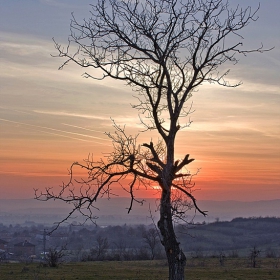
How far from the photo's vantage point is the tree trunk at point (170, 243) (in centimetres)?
1306

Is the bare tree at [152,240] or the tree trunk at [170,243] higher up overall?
the tree trunk at [170,243]

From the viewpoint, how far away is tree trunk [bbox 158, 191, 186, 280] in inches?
514

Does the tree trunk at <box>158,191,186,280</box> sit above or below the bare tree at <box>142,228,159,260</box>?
above

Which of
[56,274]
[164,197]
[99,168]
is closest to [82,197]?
[99,168]

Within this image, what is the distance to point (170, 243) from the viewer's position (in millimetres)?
13188

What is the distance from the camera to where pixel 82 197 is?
1289cm

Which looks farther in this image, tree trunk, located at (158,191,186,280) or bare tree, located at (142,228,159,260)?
bare tree, located at (142,228,159,260)

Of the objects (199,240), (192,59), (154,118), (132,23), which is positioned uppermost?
(132,23)

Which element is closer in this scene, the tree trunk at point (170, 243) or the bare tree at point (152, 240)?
the tree trunk at point (170, 243)

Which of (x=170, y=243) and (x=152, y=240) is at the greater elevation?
(x=170, y=243)

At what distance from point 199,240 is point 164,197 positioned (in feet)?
361

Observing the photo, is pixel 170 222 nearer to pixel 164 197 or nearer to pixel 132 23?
pixel 164 197

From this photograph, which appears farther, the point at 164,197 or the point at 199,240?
the point at 199,240

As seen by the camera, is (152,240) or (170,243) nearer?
(170,243)
